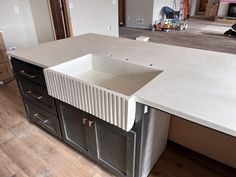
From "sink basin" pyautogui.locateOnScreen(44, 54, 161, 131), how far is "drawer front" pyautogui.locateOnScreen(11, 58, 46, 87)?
23 cm

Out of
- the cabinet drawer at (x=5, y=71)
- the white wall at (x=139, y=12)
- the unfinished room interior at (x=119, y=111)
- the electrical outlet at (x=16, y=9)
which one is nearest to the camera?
the unfinished room interior at (x=119, y=111)

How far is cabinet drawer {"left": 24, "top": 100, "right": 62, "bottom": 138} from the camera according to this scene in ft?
5.54

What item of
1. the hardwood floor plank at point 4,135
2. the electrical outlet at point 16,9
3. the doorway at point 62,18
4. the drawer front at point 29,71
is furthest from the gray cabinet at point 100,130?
the doorway at point 62,18

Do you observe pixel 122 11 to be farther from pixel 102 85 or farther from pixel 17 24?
pixel 102 85

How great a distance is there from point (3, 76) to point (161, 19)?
6430 mm

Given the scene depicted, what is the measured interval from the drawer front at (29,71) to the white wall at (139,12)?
6.24 metres

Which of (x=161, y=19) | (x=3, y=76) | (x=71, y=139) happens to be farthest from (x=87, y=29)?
(x=161, y=19)

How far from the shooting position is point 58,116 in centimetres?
158

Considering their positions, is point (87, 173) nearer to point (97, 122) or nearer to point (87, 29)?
point (97, 122)

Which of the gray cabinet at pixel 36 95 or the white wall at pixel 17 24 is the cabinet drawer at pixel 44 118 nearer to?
the gray cabinet at pixel 36 95

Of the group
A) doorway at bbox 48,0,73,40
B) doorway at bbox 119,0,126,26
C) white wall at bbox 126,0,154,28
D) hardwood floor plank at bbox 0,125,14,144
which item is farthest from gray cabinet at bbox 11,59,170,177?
doorway at bbox 119,0,126,26

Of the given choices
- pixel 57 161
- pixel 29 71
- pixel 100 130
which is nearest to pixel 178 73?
pixel 100 130

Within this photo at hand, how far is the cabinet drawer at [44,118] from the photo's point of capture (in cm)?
169

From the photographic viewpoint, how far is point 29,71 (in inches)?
61.7
